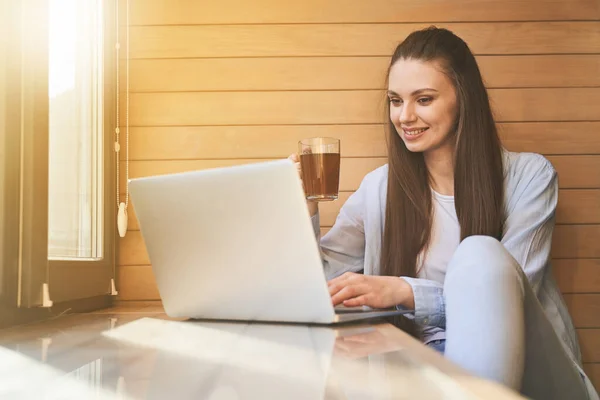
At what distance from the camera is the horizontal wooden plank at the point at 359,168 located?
6.64 ft

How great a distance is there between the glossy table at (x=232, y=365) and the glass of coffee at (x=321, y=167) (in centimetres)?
42

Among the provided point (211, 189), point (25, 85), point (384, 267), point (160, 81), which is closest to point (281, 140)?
point (160, 81)

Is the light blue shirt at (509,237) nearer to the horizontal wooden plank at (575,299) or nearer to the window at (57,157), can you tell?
the horizontal wooden plank at (575,299)

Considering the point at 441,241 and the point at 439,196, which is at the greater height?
the point at 439,196

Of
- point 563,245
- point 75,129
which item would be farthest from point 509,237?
point 75,129

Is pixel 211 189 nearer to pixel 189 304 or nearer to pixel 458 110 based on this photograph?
pixel 189 304

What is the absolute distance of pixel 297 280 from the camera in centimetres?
92

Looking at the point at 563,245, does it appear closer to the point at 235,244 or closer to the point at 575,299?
the point at 575,299

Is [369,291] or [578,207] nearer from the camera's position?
[369,291]

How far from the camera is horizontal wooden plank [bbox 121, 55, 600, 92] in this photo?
203 centimetres

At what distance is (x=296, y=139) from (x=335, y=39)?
1.12ft

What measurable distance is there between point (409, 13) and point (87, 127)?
1.05 m

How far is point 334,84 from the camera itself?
2.03 m

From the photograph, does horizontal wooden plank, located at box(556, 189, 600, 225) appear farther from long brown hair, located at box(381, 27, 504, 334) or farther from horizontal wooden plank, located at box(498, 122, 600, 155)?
long brown hair, located at box(381, 27, 504, 334)
